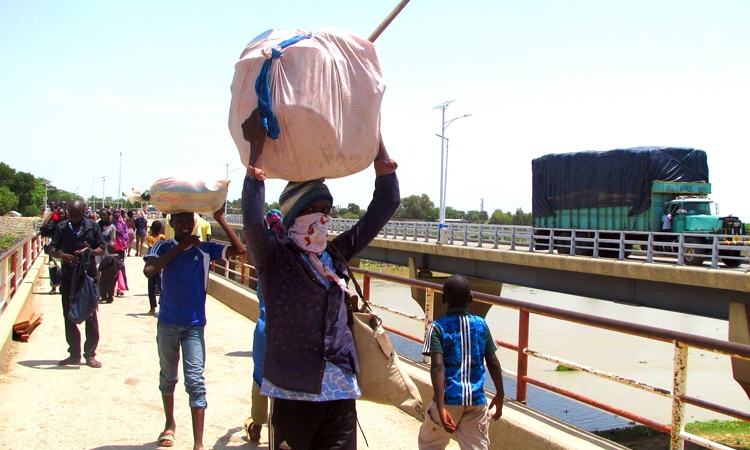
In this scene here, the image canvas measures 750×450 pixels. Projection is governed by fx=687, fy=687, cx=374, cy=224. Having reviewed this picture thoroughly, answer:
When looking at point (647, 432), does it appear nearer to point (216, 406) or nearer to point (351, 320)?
point (216, 406)

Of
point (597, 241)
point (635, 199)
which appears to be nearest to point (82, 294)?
point (597, 241)

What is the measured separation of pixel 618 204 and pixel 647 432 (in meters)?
12.0

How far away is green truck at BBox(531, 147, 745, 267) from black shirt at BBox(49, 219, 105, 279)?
1742 centimetres

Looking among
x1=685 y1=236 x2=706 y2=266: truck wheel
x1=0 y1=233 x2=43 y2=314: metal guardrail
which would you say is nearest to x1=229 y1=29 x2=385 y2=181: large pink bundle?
x1=0 y1=233 x2=43 y2=314: metal guardrail

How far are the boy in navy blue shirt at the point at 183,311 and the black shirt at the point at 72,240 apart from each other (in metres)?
2.53

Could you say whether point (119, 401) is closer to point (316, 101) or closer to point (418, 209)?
point (316, 101)

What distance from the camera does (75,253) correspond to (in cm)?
665

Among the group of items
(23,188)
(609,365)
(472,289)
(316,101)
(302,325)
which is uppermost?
(23,188)

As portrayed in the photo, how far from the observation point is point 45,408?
208 inches

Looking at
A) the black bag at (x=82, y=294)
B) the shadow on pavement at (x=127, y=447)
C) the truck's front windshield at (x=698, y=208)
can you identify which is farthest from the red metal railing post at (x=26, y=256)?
the truck's front windshield at (x=698, y=208)

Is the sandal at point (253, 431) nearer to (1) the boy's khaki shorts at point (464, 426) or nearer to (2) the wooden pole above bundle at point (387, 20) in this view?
(1) the boy's khaki shorts at point (464, 426)

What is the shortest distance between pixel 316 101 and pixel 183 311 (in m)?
2.50

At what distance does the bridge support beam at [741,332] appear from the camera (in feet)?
54.1

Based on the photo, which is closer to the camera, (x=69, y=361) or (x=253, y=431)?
(x=253, y=431)
